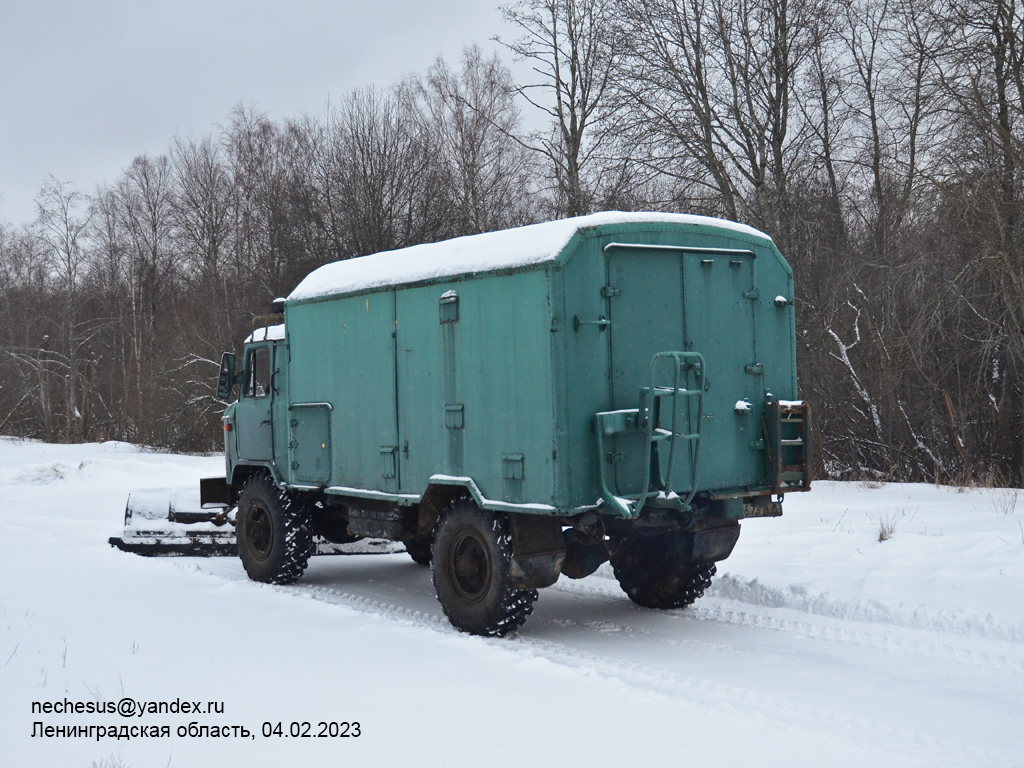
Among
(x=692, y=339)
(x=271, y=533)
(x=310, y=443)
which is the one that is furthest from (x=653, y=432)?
(x=271, y=533)

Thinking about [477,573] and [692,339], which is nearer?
[692,339]

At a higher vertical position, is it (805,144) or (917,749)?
(805,144)

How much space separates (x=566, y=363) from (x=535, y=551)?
150 centimetres

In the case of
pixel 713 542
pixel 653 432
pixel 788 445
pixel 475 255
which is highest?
pixel 475 255

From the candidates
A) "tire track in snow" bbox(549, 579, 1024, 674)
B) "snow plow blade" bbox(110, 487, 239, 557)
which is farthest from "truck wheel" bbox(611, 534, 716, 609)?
"snow plow blade" bbox(110, 487, 239, 557)

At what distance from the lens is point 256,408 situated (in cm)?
1084

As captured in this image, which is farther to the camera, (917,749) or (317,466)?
(317,466)

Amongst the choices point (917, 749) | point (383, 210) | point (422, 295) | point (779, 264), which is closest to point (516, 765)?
point (917, 749)

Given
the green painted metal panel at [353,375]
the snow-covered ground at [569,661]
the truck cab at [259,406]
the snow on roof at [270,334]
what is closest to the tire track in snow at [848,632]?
the snow-covered ground at [569,661]

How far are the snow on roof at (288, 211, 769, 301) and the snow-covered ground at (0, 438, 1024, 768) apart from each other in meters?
2.92

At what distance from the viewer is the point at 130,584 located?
930cm

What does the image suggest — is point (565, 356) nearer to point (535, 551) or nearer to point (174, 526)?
point (535, 551)

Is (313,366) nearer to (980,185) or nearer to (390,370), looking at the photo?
(390,370)

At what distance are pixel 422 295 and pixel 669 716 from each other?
4.25m
